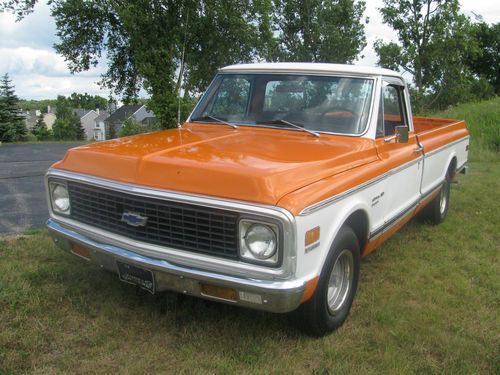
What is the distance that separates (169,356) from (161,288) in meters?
0.43

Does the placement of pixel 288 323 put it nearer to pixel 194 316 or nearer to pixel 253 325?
pixel 253 325

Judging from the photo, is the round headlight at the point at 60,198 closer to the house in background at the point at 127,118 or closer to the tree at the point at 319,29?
the house in background at the point at 127,118

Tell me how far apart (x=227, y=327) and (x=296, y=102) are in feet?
6.33

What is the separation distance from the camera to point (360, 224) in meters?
3.54

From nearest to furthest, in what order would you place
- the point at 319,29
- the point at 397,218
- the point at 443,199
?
the point at 397,218
the point at 443,199
the point at 319,29

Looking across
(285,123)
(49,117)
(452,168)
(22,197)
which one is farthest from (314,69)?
(49,117)

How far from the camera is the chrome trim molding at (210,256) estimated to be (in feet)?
8.30

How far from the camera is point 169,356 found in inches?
116

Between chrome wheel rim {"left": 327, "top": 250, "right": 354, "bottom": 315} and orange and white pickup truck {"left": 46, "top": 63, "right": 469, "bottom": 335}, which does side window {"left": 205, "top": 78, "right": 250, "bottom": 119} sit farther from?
chrome wheel rim {"left": 327, "top": 250, "right": 354, "bottom": 315}

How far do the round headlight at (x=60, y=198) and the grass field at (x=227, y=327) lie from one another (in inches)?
27.6

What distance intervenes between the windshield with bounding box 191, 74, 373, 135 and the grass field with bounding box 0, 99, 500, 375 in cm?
147

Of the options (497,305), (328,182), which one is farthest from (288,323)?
(497,305)

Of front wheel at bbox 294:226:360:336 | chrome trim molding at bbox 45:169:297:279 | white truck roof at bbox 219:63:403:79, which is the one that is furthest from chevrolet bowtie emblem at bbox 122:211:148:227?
white truck roof at bbox 219:63:403:79

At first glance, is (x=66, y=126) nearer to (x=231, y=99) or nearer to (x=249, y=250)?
(x=231, y=99)
